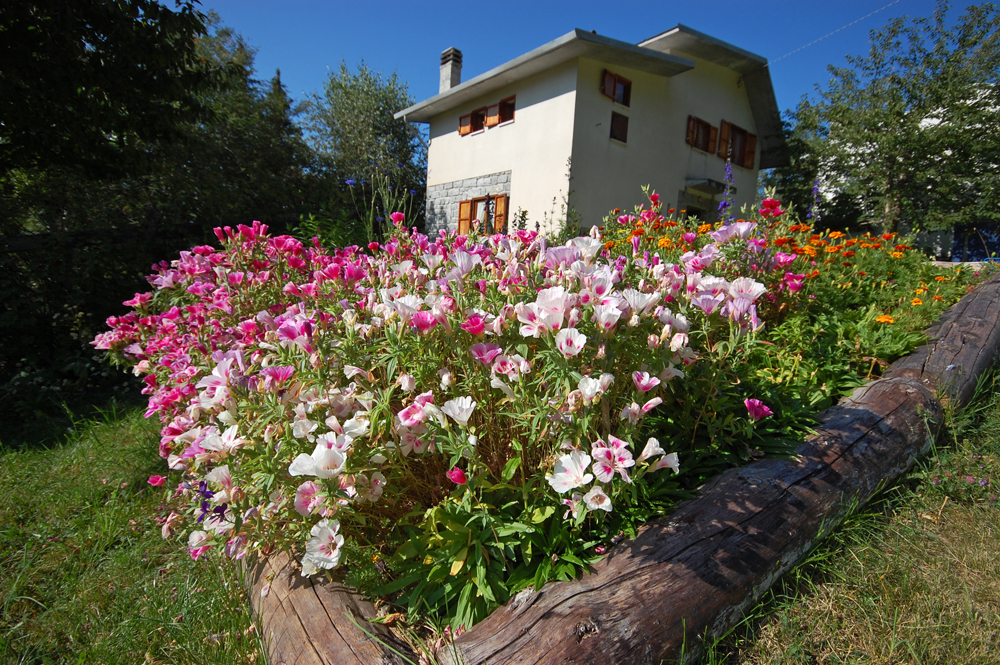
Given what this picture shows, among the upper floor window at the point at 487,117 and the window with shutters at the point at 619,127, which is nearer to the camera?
the window with shutters at the point at 619,127

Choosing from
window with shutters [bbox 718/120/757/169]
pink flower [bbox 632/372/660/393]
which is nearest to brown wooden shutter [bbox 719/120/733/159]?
window with shutters [bbox 718/120/757/169]

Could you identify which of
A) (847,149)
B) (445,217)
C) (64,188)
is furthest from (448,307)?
(847,149)

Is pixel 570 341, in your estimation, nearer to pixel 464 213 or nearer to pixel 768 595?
pixel 768 595

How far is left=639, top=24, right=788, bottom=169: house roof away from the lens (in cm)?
1070

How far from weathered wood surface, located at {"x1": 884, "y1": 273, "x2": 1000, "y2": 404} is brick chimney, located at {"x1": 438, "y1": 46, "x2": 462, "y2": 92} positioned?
42.4ft

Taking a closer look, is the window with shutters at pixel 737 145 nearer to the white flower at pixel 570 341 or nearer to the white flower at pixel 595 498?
the white flower at pixel 570 341

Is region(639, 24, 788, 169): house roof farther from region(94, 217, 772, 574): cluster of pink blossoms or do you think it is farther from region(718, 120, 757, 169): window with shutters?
region(94, 217, 772, 574): cluster of pink blossoms

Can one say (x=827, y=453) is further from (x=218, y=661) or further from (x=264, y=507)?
(x=218, y=661)

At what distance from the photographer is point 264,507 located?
1.39 metres

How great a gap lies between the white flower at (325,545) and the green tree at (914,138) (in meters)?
17.2

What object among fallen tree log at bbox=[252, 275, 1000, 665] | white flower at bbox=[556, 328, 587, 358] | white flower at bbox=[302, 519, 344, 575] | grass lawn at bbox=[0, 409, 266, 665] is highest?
white flower at bbox=[556, 328, 587, 358]

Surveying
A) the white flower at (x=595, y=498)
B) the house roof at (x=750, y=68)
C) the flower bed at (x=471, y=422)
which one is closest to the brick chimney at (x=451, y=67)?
the house roof at (x=750, y=68)

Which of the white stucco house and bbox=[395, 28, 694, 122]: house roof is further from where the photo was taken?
the white stucco house

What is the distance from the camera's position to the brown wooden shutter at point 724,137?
41.4 ft
